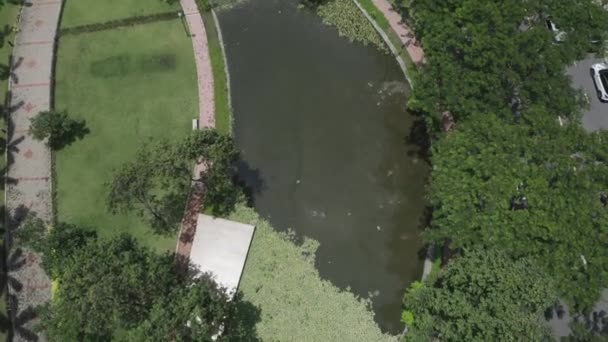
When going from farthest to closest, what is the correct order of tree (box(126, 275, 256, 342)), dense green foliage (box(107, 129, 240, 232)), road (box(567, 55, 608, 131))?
road (box(567, 55, 608, 131)) → dense green foliage (box(107, 129, 240, 232)) → tree (box(126, 275, 256, 342))

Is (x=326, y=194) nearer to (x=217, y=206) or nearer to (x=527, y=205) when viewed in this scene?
(x=217, y=206)

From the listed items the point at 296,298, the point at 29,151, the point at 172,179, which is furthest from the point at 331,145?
the point at 29,151

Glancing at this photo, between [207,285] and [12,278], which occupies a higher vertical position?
[207,285]

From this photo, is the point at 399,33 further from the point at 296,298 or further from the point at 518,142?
the point at 296,298

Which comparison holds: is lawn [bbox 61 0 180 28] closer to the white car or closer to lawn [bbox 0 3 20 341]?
lawn [bbox 0 3 20 341]

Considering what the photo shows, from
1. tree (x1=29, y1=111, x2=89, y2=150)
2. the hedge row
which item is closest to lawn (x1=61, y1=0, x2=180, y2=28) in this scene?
the hedge row

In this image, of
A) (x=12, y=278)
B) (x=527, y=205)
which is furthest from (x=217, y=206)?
(x=527, y=205)
